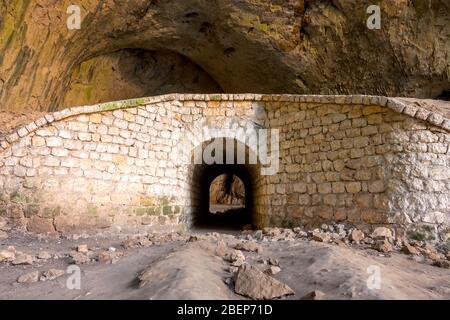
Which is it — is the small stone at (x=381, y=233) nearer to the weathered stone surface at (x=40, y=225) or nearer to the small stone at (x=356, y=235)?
the small stone at (x=356, y=235)

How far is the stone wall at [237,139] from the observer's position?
4.95 m

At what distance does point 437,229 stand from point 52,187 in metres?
6.38

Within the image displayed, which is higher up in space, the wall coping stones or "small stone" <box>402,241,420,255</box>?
the wall coping stones

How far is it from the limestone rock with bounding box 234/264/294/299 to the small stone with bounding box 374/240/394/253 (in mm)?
2379

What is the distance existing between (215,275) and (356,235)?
9.89ft

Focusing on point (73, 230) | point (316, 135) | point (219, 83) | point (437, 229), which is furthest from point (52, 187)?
point (219, 83)

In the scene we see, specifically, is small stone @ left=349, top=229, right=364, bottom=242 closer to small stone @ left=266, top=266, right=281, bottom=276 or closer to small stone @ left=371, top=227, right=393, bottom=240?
small stone @ left=371, top=227, right=393, bottom=240

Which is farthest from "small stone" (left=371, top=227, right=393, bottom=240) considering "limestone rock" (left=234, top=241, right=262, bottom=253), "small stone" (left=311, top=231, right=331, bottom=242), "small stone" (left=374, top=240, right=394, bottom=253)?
"limestone rock" (left=234, top=241, right=262, bottom=253)

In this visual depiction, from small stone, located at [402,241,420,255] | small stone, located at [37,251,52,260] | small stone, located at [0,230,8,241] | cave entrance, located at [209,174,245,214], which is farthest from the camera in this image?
cave entrance, located at [209,174,245,214]

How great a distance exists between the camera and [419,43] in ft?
28.3

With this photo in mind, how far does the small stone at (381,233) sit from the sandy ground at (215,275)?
1.73 ft

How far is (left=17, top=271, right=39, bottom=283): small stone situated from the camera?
3276mm

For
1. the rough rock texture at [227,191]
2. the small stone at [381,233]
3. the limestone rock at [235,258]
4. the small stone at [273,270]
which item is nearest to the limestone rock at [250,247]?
the limestone rock at [235,258]
